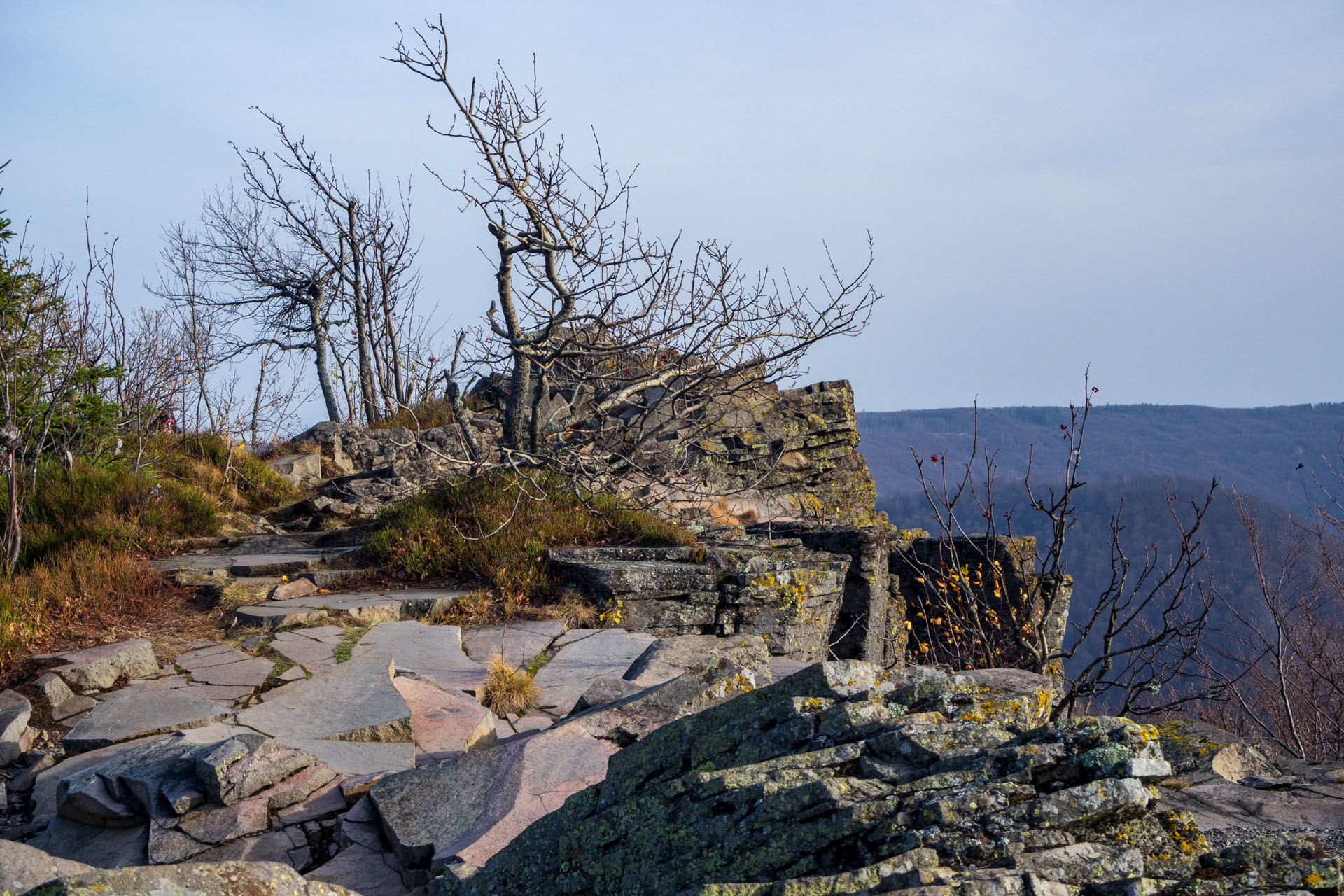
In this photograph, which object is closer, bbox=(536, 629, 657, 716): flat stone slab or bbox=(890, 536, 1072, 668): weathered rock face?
bbox=(536, 629, 657, 716): flat stone slab

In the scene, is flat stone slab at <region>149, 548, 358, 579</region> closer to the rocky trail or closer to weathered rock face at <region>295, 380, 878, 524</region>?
the rocky trail

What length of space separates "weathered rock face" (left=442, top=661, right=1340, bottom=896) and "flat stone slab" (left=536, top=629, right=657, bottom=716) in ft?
9.20

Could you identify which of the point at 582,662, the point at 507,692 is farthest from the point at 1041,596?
the point at 507,692

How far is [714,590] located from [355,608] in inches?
129

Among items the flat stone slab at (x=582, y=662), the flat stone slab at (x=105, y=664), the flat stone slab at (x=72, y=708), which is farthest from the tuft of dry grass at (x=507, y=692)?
the flat stone slab at (x=72, y=708)

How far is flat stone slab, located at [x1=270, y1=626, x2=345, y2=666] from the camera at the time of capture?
6.34m

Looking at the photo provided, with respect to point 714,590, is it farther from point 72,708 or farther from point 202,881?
point 202,881

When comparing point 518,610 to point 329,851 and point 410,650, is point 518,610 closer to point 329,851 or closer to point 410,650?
point 410,650

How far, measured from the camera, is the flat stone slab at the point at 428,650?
20.1 ft

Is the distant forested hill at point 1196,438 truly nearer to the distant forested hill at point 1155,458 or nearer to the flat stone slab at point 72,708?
the distant forested hill at point 1155,458

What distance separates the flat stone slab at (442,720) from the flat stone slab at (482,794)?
1.57ft

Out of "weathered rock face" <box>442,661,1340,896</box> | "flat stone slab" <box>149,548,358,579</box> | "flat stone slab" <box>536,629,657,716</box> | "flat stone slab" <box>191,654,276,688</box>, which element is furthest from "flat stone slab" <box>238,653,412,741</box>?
"flat stone slab" <box>149,548,358,579</box>

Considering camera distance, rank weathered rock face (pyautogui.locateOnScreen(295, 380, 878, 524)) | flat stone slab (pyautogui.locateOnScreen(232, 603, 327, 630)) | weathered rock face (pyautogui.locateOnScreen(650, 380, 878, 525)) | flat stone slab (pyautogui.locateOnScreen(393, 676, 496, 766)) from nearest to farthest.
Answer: flat stone slab (pyautogui.locateOnScreen(393, 676, 496, 766)), flat stone slab (pyautogui.locateOnScreen(232, 603, 327, 630)), weathered rock face (pyautogui.locateOnScreen(295, 380, 878, 524)), weathered rock face (pyautogui.locateOnScreen(650, 380, 878, 525))

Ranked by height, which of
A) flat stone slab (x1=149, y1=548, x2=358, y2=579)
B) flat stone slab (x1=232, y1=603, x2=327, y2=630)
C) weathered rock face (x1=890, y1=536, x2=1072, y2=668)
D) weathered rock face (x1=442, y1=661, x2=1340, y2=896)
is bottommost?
weathered rock face (x1=890, y1=536, x2=1072, y2=668)
